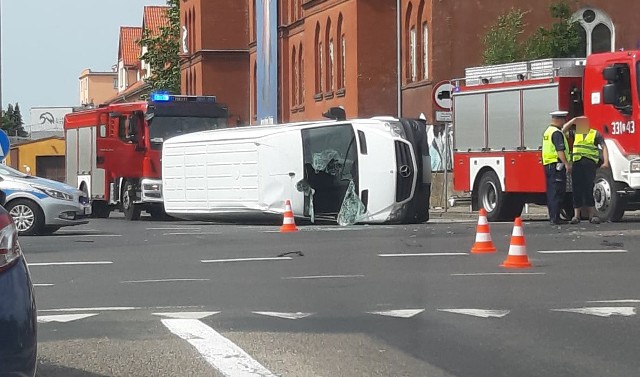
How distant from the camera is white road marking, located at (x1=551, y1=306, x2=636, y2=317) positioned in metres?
10.2

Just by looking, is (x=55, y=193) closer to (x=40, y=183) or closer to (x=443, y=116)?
(x=40, y=183)

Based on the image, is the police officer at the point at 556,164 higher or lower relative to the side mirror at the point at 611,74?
lower

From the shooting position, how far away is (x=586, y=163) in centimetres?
2114

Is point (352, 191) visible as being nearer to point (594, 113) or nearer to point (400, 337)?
point (594, 113)

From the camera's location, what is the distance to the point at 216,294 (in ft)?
39.8

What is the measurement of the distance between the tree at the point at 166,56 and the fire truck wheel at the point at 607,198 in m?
61.1

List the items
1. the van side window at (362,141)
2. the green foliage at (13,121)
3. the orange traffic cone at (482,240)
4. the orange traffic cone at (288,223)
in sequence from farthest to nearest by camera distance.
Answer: the green foliage at (13,121)
the van side window at (362,141)
the orange traffic cone at (288,223)
the orange traffic cone at (482,240)

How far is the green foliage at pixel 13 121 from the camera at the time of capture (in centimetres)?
16600

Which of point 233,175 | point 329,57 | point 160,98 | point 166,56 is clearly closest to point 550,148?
point 233,175

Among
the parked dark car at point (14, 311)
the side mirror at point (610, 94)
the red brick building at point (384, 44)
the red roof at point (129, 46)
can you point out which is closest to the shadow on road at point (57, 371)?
the parked dark car at point (14, 311)

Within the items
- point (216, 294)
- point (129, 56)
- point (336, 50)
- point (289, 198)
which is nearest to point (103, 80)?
point (129, 56)

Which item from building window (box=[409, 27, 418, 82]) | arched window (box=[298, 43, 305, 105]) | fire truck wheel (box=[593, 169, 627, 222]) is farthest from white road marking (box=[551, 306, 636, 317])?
arched window (box=[298, 43, 305, 105])

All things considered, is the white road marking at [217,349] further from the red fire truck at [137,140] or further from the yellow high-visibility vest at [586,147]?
the red fire truck at [137,140]

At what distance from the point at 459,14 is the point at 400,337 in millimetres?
31670
